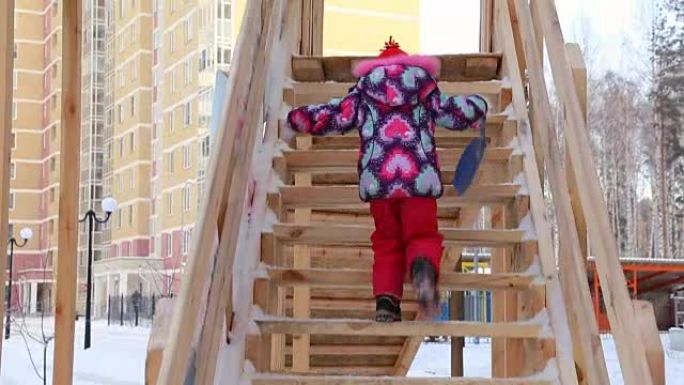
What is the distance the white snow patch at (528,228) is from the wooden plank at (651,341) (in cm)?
112

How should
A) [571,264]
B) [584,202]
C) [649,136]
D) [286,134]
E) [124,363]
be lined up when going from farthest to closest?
[649,136]
[124,363]
[286,134]
[571,264]
[584,202]

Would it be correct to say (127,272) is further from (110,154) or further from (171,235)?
(110,154)

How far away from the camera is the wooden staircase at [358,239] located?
11.0ft

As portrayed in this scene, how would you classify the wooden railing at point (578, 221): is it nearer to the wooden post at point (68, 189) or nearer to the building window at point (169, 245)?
the wooden post at point (68, 189)

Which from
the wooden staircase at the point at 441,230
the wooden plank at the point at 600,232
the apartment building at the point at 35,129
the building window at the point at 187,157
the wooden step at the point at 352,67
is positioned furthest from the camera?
the apartment building at the point at 35,129

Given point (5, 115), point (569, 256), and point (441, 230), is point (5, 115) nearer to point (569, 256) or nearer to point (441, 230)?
point (569, 256)

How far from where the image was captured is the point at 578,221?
11.4ft

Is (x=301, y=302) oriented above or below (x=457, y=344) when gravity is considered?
above

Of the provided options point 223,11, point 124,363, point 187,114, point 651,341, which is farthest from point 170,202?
point 651,341

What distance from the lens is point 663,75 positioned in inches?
1079

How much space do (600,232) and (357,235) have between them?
1.44 m

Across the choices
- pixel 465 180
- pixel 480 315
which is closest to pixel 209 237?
pixel 465 180

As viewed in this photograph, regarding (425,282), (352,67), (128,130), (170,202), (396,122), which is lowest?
(425,282)

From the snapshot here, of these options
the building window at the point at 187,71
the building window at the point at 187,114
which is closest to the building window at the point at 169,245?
the building window at the point at 187,114
